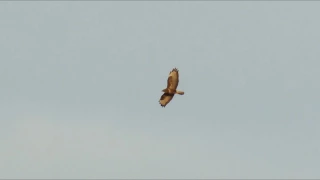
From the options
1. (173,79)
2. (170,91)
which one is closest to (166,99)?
(170,91)

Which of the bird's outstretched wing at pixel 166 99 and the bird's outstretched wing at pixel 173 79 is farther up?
the bird's outstretched wing at pixel 173 79

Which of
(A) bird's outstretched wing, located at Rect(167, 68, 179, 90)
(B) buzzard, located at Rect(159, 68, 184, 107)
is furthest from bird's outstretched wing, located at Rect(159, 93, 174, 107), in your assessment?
(A) bird's outstretched wing, located at Rect(167, 68, 179, 90)

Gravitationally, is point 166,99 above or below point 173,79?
below

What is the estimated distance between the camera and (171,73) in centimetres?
9469

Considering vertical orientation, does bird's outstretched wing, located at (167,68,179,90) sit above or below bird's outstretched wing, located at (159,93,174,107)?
above

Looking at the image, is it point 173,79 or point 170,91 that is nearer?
point 170,91

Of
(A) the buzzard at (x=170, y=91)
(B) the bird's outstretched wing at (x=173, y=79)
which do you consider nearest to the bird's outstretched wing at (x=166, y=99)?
(A) the buzzard at (x=170, y=91)

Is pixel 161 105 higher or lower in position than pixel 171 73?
lower

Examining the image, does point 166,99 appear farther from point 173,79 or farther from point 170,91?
point 173,79

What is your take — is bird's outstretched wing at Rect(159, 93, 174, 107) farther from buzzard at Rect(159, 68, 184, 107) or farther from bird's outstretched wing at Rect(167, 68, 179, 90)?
bird's outstretched wing at Rect(167, 68, 179, 90)

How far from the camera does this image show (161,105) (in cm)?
9144

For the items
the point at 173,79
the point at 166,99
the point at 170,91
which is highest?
the point at 173,79

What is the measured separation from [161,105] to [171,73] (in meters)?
7.99

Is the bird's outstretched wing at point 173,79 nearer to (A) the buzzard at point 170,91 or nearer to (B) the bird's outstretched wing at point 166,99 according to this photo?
(A) the buzzard at point 170,91
